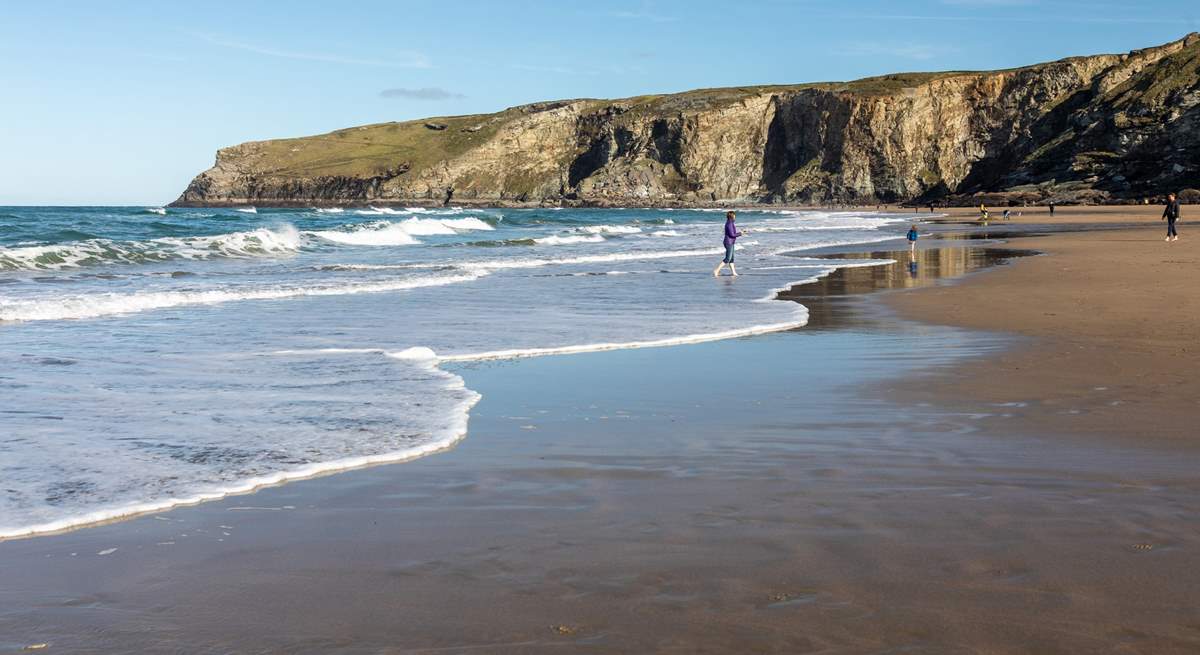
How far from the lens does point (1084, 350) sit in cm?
909

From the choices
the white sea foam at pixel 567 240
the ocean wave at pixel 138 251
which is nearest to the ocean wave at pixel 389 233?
the ocean wave at pixel 138 251

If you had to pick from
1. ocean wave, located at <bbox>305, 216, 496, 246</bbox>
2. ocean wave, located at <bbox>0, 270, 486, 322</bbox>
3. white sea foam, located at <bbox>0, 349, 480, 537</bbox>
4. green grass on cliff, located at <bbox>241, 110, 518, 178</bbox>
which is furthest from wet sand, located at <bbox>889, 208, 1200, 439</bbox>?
green grass on cliff, located at <bbox>241, 110, 518, 178</bbox>

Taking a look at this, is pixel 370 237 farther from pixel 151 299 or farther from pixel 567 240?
pixel 151 299

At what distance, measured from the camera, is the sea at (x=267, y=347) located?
5.31m

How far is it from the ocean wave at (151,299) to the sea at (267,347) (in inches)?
2.0

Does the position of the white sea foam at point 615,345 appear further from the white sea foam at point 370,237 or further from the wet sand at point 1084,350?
the white sea foam at point 370,237

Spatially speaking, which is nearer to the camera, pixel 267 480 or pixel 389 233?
pixel 267 480

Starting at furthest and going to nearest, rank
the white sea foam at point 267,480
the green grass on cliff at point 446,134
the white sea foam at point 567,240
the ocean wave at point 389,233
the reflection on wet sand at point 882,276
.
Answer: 1. the green grass on cliff at point 446,134
2. the ocean wave at point 389,233
3. the white sea foam at point 567,240
4. the reflection on wet sand at point 882,276
5. the white sea foam at point 267,480

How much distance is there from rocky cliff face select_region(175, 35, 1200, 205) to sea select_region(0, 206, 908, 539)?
7162 cm

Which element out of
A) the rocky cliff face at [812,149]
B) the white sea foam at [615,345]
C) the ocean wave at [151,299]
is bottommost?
the white sea foam at [615,345]

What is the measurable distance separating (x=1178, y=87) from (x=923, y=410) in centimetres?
9717

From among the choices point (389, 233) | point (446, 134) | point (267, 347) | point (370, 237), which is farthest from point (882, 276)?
point (446, 134)

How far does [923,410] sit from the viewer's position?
6.68m

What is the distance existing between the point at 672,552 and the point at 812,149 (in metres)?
128
